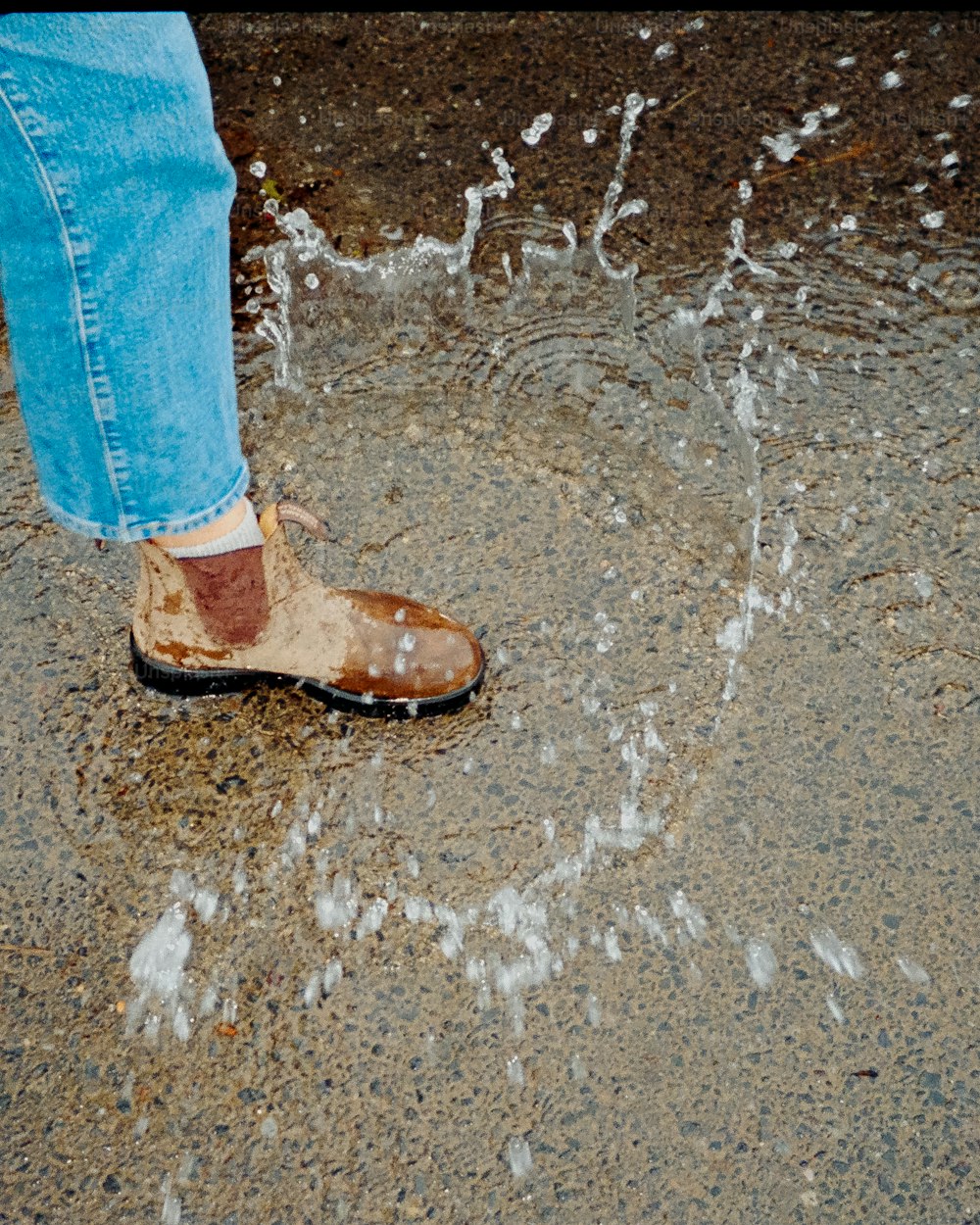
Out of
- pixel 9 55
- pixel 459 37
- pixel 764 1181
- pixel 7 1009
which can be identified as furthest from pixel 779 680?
pixel 459 37

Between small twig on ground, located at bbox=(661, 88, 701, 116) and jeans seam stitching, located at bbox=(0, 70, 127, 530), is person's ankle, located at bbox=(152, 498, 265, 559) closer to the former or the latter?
jeans seam stitching, located at bbox=(0, 70, 127, 530)

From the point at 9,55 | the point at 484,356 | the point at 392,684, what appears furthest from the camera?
the point at 484,356

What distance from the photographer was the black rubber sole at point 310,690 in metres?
1.83

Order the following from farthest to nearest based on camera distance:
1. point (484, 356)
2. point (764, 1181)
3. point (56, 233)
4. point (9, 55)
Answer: point (484, 356) → point (764, 1181) → point (56, 233) → point (9, 55)

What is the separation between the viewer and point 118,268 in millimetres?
1205

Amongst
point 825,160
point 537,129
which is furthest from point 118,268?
point 825,160

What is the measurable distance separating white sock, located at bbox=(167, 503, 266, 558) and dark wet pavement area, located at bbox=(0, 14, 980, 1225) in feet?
1.26

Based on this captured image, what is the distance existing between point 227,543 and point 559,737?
603 millimetres

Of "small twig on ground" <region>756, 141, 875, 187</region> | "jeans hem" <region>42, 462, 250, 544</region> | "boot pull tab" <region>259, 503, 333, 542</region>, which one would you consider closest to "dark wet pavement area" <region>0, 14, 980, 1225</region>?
"small twig on ground" <region>756, 141, 875, 187</region>

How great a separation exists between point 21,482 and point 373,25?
1.62m

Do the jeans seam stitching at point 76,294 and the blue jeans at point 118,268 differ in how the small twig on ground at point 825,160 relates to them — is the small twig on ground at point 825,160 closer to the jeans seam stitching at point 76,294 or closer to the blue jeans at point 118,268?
the blue jeans at point 118,268

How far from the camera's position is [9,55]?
106 centimetres

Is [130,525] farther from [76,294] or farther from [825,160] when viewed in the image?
[825,160]

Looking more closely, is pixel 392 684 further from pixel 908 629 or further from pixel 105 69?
pixel 105 69
